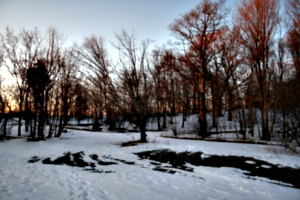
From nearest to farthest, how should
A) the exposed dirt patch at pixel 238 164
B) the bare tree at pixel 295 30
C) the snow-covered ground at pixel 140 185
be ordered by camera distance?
the snow-covered ground at pixel 140 185
the exposed dirt patch at pixel 238 164
the bare tree at pixel 295 30

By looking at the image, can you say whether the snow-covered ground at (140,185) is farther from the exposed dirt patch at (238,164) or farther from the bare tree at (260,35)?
the bare tree at (260,35)

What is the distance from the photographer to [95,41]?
13.7m

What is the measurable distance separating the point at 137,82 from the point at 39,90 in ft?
31.0

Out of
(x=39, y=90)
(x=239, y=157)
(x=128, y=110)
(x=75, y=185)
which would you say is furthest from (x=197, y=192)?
(x=39, y=90)

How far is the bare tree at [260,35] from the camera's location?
45.5ft

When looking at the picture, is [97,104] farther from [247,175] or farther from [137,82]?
[247,175]

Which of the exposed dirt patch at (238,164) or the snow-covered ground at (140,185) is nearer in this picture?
the snow-covered ground at (140,185)

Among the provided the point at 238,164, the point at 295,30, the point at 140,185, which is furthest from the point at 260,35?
the point at 140,185

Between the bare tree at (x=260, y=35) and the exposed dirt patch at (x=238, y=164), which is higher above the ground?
the bare tree at (x=260, y=35)

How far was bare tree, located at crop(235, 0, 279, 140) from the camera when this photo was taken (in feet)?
45.5

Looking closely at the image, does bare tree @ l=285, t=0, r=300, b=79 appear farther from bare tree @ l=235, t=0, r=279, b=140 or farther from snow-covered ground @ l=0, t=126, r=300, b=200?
snow-covered ground @ l=0, t=126, r=300, b=200

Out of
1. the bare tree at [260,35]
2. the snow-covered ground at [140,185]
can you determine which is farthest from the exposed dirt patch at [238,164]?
the bare tree at [260,35]

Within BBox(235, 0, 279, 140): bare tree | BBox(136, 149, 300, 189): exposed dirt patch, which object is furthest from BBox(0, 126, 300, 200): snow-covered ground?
BBox(235, 0, 279, 140): bare tree

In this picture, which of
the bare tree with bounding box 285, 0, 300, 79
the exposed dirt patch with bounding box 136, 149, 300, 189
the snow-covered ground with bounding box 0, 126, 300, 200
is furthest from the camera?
→ the bare tree with bounding box 285, 0, 300, 79
